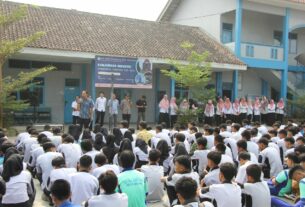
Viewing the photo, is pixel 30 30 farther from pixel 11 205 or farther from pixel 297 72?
pixel 297 72

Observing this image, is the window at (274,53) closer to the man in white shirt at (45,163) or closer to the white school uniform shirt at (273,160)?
the white school uniform shirt at (273,160)

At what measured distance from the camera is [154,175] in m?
6.62

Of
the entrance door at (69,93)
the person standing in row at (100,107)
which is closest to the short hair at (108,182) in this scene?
the person standing in row at (100,107)

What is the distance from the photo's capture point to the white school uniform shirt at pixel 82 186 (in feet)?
16.7

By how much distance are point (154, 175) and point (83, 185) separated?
1.79 meters

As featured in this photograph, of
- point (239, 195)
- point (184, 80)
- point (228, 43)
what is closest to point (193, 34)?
point (228, 43)

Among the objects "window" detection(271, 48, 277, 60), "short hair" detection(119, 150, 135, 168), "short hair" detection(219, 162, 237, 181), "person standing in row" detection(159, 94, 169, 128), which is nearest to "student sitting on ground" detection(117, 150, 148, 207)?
"short hair" detection(119, 150, 135, 168)

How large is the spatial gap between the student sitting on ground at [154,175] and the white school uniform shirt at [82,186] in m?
1.53

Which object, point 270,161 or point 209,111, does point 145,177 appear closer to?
Result: point 270,161

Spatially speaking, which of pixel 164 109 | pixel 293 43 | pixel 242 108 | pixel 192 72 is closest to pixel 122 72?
pixel 164 109

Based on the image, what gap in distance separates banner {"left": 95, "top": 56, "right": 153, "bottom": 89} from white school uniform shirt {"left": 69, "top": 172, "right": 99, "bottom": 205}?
33.9 feet

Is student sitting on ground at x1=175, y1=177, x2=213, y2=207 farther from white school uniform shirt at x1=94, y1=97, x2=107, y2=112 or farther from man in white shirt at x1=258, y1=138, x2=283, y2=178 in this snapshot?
white school uniform shirt at x1=94, y1=97, x2=107, y2=112

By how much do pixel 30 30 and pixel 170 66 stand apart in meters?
7.03

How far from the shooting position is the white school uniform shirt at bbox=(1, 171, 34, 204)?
4977 millimetres
